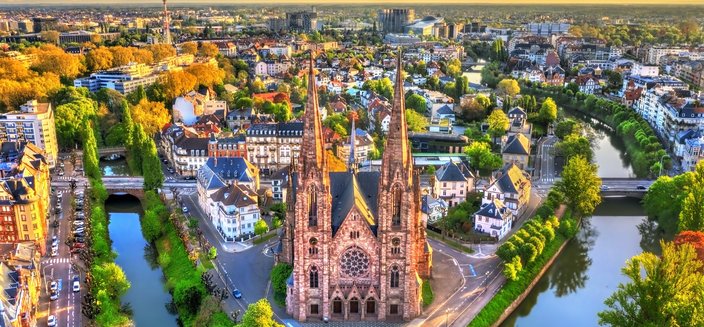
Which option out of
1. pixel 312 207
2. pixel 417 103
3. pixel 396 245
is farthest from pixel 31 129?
pixel 396 245

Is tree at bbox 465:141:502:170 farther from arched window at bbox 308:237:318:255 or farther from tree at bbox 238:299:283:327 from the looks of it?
tree at bbox 238:299:283:327

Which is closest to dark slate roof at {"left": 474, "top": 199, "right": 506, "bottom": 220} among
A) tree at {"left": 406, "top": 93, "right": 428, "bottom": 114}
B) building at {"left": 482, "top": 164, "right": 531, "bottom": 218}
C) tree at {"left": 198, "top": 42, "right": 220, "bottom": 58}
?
building at {"left": 482, "top": 164, "right": 531, "bottom": 218}

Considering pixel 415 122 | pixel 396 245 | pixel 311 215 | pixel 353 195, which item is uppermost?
pixel 353 195

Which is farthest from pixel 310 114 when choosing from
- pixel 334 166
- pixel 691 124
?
pixel 691 124

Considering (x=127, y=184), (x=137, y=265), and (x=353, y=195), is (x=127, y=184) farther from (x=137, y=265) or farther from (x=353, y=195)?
(x=353, y=195)

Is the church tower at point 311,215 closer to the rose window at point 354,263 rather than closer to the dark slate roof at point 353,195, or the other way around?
the rose window at point 354,263

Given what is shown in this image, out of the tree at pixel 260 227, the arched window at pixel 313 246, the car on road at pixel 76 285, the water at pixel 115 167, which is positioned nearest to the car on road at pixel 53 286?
the car on road at pixel 76 285
